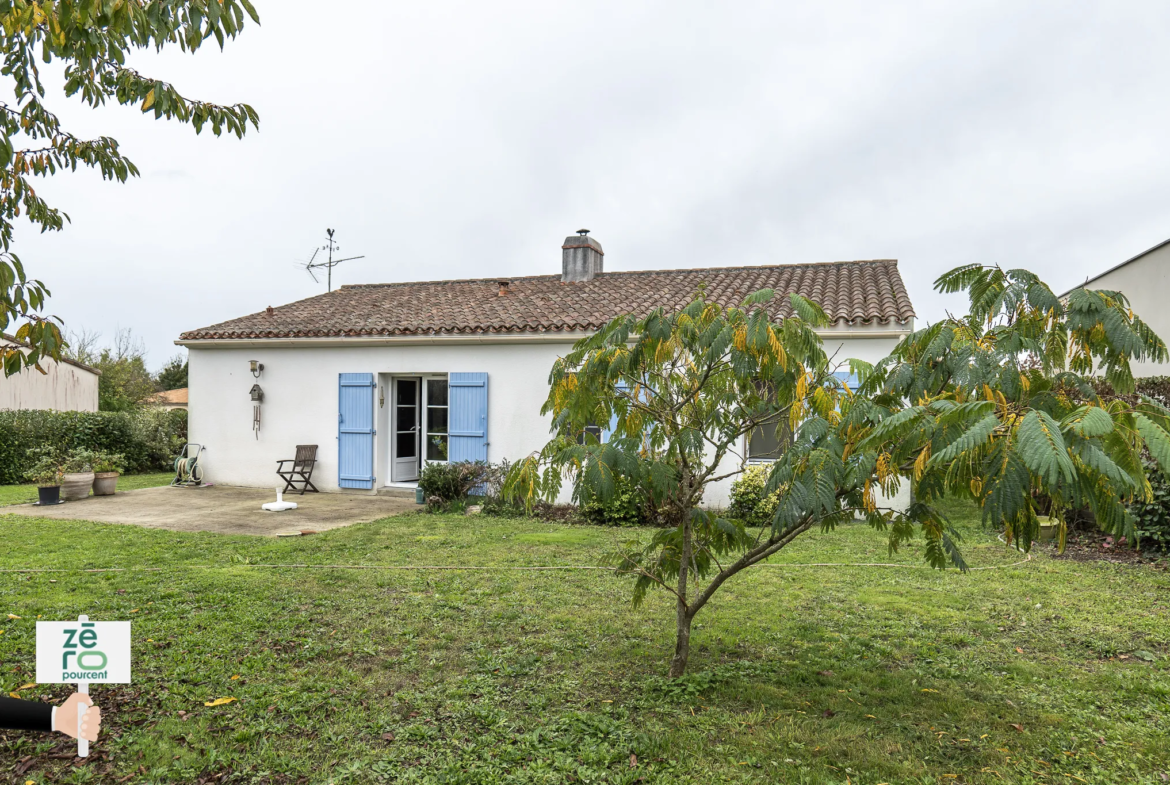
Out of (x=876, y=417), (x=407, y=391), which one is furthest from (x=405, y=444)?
(x=876, y=417)

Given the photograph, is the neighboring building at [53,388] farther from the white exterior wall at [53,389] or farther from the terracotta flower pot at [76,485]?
the terracotta flower pot at [76,485]

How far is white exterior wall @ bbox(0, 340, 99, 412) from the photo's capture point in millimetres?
18234

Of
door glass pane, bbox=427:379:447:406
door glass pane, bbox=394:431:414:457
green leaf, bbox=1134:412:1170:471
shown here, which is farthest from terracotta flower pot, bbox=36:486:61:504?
green leaf, bbox=1134:412:1170:471

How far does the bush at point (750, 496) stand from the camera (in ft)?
30.3

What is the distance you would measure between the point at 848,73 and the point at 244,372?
37.1ft

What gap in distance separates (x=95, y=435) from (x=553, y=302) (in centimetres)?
1097

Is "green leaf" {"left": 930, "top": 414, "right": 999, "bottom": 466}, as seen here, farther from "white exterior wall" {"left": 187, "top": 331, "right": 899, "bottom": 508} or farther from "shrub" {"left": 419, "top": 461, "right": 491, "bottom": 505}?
"shrub" {"left": 419, "top": 461, "right": 491, "bottom": 505}

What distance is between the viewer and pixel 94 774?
9.33 feet

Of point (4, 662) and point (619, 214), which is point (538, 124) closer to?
point (619, 214)

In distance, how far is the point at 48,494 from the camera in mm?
10703

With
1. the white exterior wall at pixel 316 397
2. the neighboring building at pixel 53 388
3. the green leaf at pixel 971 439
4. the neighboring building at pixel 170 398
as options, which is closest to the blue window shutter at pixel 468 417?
the white exterior wall at pixel 316 397

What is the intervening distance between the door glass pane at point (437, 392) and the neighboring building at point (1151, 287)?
32.5ft

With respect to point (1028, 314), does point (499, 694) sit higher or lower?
lower

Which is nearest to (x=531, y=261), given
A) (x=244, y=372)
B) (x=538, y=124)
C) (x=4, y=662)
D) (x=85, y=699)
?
(x=538, y=124)
